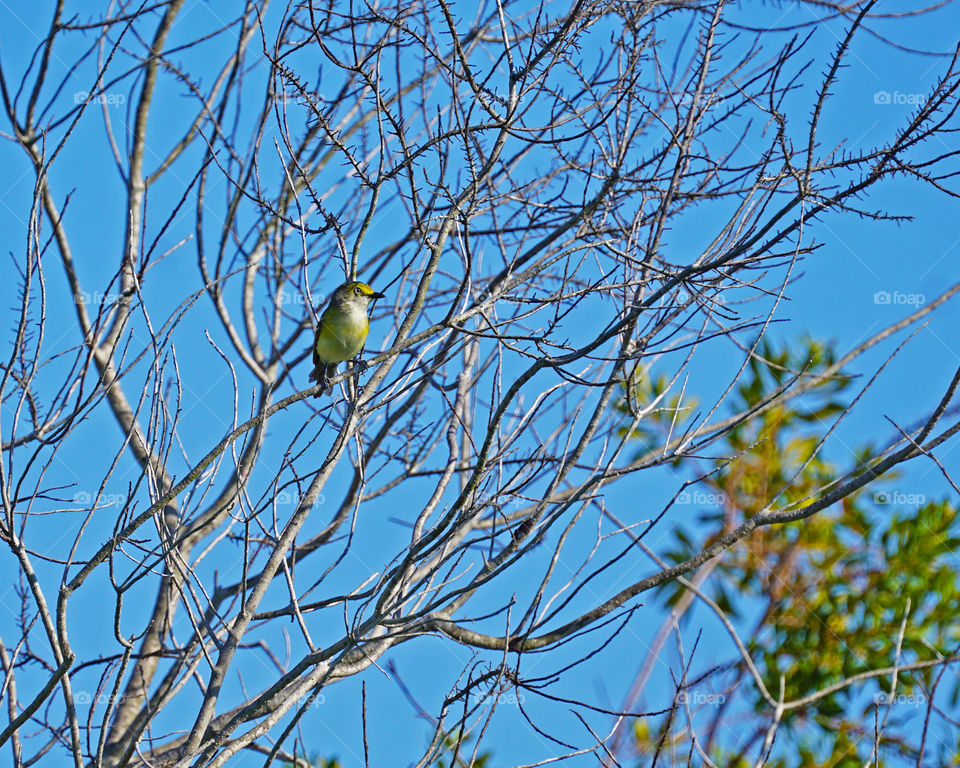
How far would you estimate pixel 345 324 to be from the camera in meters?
5.53

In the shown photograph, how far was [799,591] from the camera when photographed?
4.99 m

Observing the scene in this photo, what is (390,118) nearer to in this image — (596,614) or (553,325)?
(553,325)

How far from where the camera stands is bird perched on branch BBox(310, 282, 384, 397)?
5508 millimetres

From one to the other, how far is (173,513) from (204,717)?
5.99ft

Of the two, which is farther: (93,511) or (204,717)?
(204,717)

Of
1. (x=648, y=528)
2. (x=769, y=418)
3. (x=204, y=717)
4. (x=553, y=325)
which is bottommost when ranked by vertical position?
(x=204, y=717)

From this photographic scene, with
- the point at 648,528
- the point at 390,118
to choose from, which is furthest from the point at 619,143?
the point at 648,528

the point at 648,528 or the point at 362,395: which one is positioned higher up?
the point at 362,395

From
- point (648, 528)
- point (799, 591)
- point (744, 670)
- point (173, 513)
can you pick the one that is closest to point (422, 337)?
point (648, 528)

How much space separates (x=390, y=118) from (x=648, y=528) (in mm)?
1527

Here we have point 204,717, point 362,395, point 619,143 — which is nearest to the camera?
point 204,717

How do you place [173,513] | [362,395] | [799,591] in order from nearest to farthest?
[362,395] < [173,513] < [799,591]

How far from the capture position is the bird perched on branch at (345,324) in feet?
18.1

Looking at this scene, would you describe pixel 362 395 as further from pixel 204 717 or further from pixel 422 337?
pixel 204 717
